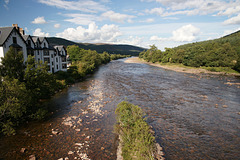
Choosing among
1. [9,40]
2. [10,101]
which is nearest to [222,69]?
[10,101]

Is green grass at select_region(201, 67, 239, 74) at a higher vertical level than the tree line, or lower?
lower

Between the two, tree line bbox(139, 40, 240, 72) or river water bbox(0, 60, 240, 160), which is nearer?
river water bbox(0, 60, 240, 160)

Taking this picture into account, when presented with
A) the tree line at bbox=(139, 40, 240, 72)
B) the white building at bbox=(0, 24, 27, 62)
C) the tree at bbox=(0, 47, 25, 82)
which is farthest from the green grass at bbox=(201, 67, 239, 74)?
the tree at bbox=(0, 47, 25, 82)

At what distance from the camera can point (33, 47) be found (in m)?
37.2

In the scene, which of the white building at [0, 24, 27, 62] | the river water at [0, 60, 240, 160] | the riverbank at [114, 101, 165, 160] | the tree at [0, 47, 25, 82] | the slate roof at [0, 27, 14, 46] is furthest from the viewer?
the slate roof at [0, 27, 14, 46]

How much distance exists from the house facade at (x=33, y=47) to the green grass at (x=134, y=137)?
14.1m

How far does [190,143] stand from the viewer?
1500 centimetres

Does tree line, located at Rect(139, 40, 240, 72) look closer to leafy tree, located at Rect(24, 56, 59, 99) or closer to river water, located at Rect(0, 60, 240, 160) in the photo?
river water, located at Rect(0, 60, 240, 160)

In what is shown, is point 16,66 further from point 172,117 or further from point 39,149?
point 172,117

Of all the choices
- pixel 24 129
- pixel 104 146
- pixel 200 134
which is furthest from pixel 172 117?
pixel 24 129

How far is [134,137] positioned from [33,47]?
118 feet

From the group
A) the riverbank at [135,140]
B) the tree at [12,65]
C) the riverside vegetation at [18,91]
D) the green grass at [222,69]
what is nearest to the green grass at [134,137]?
the riverbank at [135,140]

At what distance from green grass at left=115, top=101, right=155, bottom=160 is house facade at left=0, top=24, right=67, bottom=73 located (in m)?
14.1

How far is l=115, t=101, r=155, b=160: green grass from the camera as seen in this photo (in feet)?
35.0
